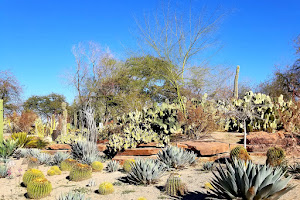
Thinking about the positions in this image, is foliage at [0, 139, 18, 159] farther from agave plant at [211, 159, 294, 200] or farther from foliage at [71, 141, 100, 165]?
agave plant at [211, 159, 294, 200]

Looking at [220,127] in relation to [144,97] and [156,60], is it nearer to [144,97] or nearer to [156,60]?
[156,60]

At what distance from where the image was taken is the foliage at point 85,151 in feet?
28.8

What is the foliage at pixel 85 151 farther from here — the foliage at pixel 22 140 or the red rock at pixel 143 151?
the foliage at pixel 22 140

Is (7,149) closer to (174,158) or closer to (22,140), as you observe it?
(22,140)

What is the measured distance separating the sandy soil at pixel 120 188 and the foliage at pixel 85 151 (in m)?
1.11

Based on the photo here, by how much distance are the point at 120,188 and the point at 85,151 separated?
3585 mm

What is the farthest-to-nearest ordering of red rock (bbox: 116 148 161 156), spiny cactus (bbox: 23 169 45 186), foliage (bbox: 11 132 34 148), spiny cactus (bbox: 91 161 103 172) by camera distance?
foliage (bbox: 11 132 34 148) < red rock (bbox: 116 148 161 156) < spiny cactus (bbox: 91 161 103 172) < spiny cactus (bbox: 23 169 45 186)

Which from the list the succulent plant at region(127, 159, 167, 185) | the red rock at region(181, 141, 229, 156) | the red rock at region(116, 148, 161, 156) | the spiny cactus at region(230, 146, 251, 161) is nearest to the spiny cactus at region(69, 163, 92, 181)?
the succulent plant at region(127, 159, 167, 185)

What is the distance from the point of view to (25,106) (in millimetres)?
31906

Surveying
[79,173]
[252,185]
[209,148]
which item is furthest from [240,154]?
[79,173]

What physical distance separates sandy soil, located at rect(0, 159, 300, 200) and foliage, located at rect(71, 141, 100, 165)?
1.11 m

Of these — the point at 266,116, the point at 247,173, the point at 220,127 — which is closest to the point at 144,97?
the point at 220,127

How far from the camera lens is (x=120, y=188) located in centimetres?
606

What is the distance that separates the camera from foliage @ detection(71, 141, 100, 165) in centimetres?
877
